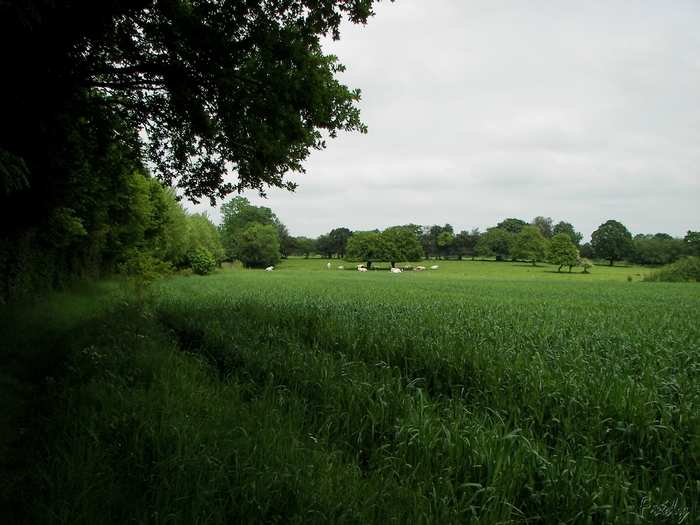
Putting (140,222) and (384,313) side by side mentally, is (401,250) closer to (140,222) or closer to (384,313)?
(140,222)

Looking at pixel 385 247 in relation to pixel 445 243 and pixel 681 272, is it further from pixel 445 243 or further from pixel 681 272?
pixel 681 272

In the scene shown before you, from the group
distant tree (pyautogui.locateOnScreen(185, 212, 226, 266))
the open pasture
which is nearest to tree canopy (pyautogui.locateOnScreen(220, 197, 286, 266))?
distant tree (pyautogui.locateOnScreen(185, 212, 226, 266))

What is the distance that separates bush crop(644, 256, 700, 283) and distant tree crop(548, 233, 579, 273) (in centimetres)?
2652

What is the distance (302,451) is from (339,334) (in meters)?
4.57

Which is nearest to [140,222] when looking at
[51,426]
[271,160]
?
[271,160]

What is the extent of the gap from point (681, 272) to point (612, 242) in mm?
49991

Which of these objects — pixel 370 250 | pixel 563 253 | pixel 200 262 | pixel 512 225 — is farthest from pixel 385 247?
pixel 512 225

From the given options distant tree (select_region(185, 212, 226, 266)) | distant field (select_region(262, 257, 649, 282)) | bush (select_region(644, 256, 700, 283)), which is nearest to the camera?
distant tree (select_region(185, 212, 226, 266))

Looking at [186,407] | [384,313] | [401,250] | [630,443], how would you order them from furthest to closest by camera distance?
[401,250] < [384,313] < [186,407] < [630,443]

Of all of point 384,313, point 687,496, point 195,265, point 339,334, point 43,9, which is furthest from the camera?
point 195,265

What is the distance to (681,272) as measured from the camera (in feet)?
161

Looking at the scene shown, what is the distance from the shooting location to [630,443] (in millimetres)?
3912

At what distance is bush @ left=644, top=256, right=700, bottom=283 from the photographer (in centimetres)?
4853

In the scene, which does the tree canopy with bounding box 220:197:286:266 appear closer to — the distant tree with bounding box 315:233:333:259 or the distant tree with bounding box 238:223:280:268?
the distant tree with bounding box 238:223:280:268
